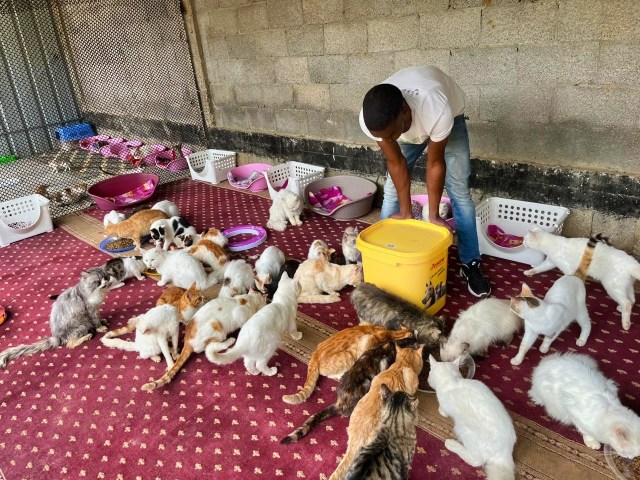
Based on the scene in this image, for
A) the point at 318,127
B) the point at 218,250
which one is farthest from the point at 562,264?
the point at 318,127

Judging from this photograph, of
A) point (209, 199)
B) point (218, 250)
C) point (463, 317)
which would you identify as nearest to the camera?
point (463, 317)

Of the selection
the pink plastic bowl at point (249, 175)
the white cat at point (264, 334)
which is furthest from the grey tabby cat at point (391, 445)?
the pink plastic bowl at point (249, 175)

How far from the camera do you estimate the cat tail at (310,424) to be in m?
2.13

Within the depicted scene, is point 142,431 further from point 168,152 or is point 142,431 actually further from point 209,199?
point 168,152

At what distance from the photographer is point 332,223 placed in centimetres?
450

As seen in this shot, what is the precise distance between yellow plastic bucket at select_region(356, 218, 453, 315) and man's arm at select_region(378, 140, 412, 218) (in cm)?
13

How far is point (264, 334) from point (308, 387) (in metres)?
0.36

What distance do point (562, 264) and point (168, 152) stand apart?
19.3 ft

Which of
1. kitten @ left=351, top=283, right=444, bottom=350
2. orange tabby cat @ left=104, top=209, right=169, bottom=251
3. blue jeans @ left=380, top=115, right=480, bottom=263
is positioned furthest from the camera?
orange tabby cat @ left=104, top=209, right=169, bottom=251

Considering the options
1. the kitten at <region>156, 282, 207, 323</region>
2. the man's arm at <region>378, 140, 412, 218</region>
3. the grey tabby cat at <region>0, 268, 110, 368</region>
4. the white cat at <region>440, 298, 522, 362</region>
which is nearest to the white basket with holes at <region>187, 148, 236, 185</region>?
the grey tabby cat at <region>0, 268, 110, 368</region>

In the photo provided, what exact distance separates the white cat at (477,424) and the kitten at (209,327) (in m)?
1.20

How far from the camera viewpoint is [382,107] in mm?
2309

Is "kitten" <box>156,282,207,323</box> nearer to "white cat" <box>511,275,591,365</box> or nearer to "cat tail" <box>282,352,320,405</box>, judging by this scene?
"cat tail" <box>282,352,320,405</box>

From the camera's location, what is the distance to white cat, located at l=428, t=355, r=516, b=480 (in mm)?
1816
